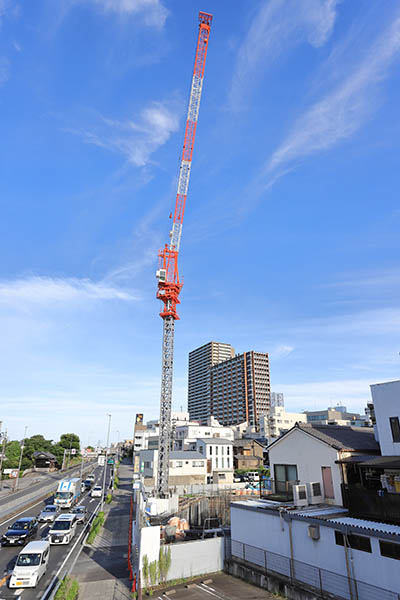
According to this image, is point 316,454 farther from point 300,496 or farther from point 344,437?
point 300,496

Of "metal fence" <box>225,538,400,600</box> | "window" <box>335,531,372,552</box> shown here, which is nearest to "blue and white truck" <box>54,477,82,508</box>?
"metal fence" <box>225,538,400,600</box>

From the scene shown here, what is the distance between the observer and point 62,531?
90.5ft

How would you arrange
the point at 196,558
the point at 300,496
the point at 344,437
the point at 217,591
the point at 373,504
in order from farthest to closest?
1. the point at 344,437
2. the point at 300,496
3. the point at 196,558
4. the point at 217,591
5. the point at 373,504

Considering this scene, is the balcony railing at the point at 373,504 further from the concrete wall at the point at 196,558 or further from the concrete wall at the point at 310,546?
the concrete wall at the point at 196,558

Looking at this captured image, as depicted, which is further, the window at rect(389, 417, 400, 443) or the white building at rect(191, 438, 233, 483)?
the white building at rect(191, 438, 233, 483)

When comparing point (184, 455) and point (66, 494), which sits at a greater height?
point (184, 455)

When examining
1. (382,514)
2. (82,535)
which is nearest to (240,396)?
(82,535)

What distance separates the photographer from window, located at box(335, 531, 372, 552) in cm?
1599

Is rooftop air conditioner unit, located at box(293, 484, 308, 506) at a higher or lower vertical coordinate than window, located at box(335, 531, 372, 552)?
higher

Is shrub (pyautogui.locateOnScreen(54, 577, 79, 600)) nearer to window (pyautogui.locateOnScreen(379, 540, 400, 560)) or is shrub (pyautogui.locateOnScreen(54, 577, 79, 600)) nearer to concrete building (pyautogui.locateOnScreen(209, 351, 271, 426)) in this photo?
window (pyautogui.locateOnScreen(379, 540, 400, 560))

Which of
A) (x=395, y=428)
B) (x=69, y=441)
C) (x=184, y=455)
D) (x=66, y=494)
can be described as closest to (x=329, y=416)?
(x=184, y=455)

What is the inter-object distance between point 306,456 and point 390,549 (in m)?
10.3

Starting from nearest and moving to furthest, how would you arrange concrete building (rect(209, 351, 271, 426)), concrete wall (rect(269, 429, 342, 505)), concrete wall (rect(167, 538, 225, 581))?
concrete wall (rect(167, 538, 225, 581)) → concrete wall (rect(269, 429, 342, 505)) → concrete building (rect(209, 351, 271, 426))

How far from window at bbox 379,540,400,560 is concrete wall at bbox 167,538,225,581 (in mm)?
10900
